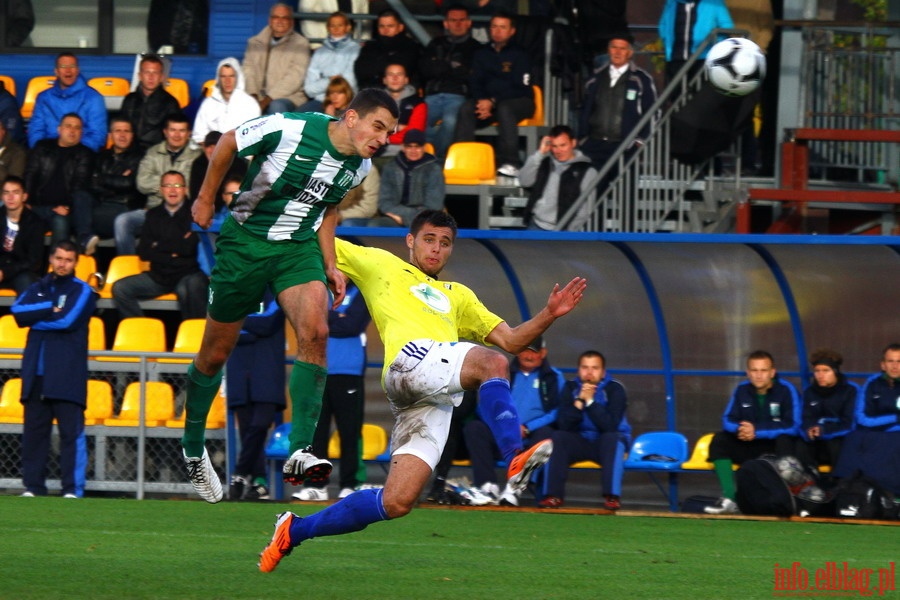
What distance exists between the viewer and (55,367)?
37.4 feet

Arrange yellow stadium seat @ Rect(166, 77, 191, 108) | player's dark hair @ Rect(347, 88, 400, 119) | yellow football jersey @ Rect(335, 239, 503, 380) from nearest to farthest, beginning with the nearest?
yellow football jersey @ Rect(335, 239, 503, 380), player's dark hair @ Rect(347, 88, 400, 119), yellow stadium seat @ Rect(166, 77, 191, 108)

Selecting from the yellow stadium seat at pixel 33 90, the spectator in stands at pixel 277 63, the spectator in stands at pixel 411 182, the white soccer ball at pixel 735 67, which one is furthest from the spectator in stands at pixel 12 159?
the white soccer ball at pixel 735 67

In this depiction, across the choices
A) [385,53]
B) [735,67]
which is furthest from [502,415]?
[385,53]

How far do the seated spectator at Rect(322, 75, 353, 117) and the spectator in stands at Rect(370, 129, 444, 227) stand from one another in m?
0.77

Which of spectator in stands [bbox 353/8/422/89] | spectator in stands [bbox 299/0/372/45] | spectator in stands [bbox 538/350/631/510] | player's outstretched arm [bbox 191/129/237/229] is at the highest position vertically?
spectator in stands [bbox 299/0/372/45]

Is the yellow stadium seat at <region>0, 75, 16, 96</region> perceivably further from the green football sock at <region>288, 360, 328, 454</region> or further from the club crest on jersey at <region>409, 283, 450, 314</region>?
the club crest on jersey at <region>409, 283, 450, 314</region>

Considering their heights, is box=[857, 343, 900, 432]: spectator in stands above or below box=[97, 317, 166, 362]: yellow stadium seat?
below

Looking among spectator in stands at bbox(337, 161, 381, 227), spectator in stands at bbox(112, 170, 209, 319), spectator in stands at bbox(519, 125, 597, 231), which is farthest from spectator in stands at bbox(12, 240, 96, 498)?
spectator in stands at bbox(519, 125, 597, 231)

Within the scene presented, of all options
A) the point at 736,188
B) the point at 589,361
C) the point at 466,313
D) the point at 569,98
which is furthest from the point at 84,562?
the point at 569,98

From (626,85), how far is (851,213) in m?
2.76

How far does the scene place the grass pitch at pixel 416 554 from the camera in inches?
254

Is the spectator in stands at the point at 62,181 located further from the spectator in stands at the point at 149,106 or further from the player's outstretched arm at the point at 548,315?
the player's outstretched arm at the point at 548,315

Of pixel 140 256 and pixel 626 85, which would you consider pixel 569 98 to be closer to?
pixel 626 85

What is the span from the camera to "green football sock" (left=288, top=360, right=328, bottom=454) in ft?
22.1
